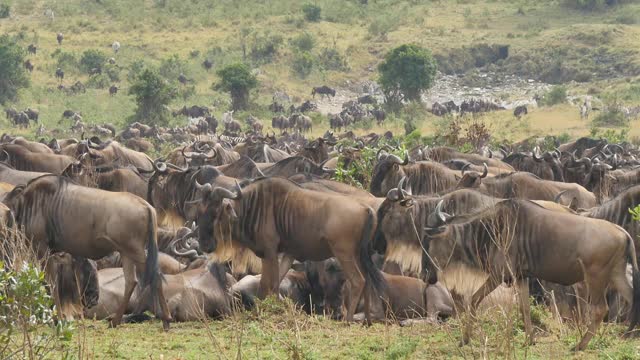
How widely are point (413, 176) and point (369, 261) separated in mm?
3976

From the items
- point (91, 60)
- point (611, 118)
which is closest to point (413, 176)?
point (611, 118)

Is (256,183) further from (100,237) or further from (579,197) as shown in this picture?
(579,197)

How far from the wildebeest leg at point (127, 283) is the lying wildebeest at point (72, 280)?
0.38m

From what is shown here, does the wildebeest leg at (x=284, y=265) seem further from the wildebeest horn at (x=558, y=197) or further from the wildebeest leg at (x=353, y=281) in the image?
the wildebeest horn at (x=558, y=197)

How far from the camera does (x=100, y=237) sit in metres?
8.16

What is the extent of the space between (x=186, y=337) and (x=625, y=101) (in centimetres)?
4551

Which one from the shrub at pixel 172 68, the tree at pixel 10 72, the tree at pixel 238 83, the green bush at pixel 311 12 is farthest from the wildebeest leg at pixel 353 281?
the green bush at pixel 311 12

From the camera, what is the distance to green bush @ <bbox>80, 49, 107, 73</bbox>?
55.3 meters

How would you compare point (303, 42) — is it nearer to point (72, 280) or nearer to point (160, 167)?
point (160, 167)

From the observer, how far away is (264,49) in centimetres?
6066

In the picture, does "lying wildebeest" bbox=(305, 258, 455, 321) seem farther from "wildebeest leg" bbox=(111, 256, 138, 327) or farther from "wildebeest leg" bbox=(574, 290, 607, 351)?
"wildebeest leg" bbox=(111, 256, 138, 327)

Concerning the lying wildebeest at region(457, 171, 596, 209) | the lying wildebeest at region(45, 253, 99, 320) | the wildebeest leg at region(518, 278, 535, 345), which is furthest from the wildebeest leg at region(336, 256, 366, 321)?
the lying wildebeest at region(457, 171, 596, 209)

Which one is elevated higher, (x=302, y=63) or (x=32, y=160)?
(x=32, y=160)

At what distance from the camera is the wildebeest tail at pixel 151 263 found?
8.06 m
